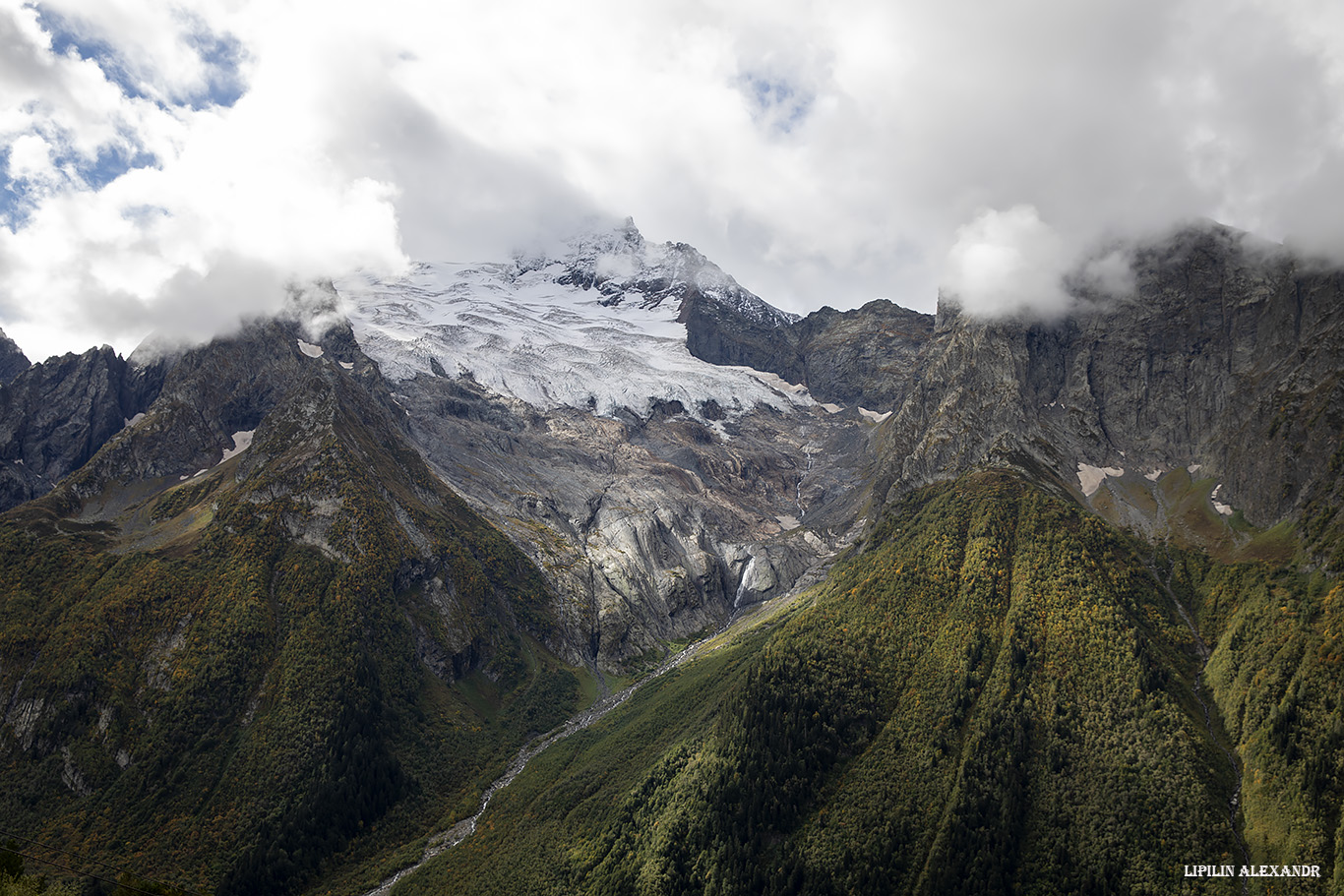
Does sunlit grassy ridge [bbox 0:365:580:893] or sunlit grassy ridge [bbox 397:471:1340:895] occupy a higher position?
sunlit grassy ridge [bbox 0:365:580:893]

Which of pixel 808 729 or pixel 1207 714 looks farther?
pixel 808 729

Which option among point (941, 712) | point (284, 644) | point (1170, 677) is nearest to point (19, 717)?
point (284, 644)

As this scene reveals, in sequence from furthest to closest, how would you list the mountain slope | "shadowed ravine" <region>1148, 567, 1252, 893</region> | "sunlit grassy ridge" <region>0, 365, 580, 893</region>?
"sunlit grassy ridge" <region>0, 365, 580, 893</region> → the mountain slope → "shadowed ravine" <region>1148, 567, 1252, 893</region>

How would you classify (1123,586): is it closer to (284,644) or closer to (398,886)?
(398,886)

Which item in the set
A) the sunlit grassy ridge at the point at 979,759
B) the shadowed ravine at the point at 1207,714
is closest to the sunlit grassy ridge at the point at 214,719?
the sunlit grassy ridge at the point at 979,759

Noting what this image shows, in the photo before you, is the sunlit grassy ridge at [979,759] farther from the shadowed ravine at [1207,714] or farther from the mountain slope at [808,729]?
the shadowed ravine at [1207,714]

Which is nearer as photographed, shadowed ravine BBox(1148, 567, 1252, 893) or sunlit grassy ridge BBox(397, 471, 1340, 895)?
shadowed ravine BBox(1148, 567, 1252, 893)

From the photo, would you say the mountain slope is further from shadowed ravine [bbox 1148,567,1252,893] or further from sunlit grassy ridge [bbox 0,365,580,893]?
sunlit grassy ridge [bbox 0,365,580,893]

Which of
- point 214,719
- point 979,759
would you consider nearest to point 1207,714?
point 979,759

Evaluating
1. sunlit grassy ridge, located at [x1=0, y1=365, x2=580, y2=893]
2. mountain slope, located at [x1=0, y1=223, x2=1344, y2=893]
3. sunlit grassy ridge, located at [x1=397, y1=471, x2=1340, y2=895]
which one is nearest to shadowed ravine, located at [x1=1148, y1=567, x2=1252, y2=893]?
mountain slope, located at [x1=0, y1=223, x2=1344, y2=893]

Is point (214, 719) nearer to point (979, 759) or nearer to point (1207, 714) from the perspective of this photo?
point (979, 759)

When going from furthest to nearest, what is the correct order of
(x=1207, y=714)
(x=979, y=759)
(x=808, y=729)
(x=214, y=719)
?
1. (x=214, y=719)
2. (x=808, y=729)
3. (x=979, y=759)
4. (x=1207, y=714)

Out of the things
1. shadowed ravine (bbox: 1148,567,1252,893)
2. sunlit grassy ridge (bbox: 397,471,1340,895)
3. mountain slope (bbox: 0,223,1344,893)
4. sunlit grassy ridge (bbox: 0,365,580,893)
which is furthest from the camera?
sunlit grassy ridge (bbox: 0,365,580,893)
